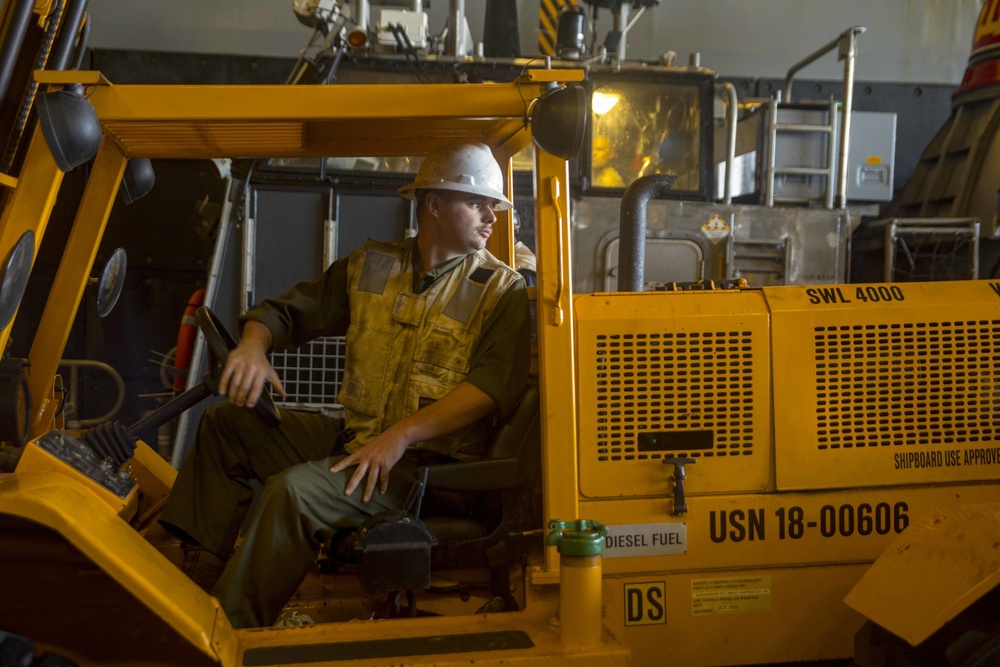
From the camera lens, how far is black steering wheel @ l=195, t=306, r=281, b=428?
2.73m

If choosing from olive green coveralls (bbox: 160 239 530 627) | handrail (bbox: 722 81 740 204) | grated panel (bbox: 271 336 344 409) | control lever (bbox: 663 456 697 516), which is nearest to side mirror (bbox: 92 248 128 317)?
olive green coveralls (bbox: 160 239 530 627)

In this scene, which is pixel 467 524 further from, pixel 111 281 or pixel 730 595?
pixel 111 281

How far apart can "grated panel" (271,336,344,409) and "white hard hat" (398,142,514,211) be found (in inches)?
170

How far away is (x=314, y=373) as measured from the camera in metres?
7.20

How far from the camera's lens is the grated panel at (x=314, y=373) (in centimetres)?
713

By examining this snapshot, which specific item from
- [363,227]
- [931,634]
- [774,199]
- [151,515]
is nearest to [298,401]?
[363,227]

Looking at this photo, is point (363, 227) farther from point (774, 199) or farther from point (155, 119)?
point (155, 119)

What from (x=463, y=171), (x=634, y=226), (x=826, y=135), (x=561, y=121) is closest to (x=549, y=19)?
(x=826, y=135)

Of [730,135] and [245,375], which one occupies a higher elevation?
[730,135]

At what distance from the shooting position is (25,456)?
7.99ft

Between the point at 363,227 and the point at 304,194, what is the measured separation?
524 millimetres

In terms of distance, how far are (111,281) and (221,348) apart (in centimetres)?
49

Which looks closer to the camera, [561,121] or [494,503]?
[561,121]

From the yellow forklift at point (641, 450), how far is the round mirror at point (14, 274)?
12 mm
